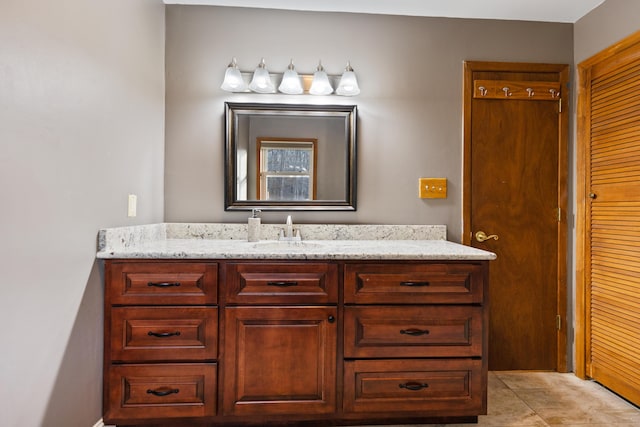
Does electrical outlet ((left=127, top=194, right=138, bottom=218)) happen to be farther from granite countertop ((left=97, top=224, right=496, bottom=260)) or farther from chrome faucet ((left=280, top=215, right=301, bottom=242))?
chrome faucet ((left=280, top=215, right=301, bottom=242))

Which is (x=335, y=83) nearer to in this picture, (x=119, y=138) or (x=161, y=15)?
(x=161, y=15)

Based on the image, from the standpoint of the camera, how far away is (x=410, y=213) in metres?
2.45

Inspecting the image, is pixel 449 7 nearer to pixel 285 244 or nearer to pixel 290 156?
pixel 290 156

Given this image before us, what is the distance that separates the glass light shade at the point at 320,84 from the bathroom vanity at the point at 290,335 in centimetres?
106

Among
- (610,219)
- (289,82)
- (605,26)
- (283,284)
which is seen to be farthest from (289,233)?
(605,26)

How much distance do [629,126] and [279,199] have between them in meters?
1.95

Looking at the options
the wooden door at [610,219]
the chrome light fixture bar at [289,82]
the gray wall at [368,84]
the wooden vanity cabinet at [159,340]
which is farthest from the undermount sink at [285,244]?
the wooden door at [610,219]

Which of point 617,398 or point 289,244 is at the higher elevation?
point 289,244

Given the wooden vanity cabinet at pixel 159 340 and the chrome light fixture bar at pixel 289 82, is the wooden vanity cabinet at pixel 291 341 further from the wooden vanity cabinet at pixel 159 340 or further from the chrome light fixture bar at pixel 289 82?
the chrome light fixture bar at pixel 289 82

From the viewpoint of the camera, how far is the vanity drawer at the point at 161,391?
1.70m

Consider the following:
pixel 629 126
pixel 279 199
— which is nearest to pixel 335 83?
pixel 279 199

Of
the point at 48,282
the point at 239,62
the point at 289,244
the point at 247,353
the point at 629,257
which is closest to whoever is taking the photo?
the point at 48,282

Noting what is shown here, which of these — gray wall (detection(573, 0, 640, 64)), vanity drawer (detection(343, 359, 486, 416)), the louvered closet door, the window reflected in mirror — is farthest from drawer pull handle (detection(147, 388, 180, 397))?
gray wall (detection(573, 0, 640, 64))

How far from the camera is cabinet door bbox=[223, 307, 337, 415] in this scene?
174cm
